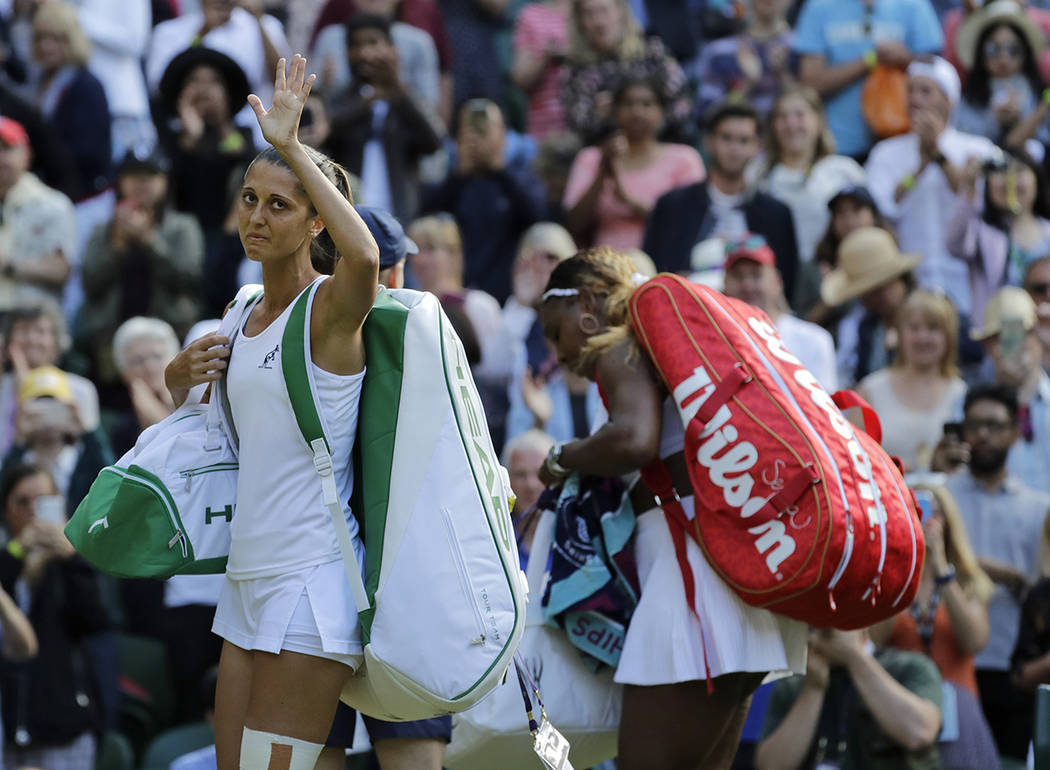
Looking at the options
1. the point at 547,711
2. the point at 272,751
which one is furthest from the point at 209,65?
the point at 272,751

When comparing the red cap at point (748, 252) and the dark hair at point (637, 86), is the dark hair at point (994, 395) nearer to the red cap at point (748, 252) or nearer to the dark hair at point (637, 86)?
the red cap at point (748, 252)

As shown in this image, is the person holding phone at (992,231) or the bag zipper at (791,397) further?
the person holding phone at (992,231)

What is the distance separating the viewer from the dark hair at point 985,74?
1079 cm

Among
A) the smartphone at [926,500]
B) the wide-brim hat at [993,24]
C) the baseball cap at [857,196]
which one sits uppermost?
the wide-brim hat at [993,24]

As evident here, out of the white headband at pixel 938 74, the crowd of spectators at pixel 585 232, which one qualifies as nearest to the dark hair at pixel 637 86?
the crowd of spectators at pixel 585 232

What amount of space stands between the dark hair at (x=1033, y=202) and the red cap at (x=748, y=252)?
2.50 metres

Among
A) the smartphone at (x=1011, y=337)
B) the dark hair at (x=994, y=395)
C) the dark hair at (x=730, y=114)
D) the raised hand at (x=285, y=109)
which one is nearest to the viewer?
the raised hand at (x=285, y=109)

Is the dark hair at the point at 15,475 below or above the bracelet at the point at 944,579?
below

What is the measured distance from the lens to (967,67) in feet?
35.9

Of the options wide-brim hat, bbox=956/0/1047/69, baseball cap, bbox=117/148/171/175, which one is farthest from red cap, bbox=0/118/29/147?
wide-brim hat, bbox=956/0/1047/69

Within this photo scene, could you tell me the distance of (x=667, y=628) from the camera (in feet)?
15.5

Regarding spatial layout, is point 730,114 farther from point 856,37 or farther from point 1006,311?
point 856,37

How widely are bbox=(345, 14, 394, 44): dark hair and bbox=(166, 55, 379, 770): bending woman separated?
641 cm

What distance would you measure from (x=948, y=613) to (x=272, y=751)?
3716mm
